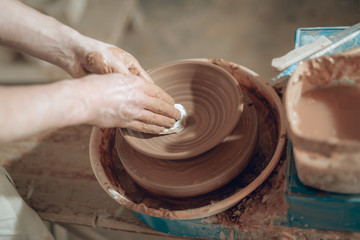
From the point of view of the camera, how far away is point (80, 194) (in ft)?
5.96

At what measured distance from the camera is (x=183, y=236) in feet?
Answer: 5.04

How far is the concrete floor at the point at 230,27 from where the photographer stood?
3219mm

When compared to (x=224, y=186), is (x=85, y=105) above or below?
above

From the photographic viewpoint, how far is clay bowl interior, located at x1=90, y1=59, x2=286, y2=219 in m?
1.32

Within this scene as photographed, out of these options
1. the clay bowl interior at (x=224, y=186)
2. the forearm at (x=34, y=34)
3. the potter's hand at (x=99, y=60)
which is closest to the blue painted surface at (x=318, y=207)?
the clay bowl interior at (x=224, y=186)

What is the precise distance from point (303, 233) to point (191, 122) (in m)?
0.67

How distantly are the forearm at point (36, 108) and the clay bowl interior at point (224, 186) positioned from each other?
47 centimetres

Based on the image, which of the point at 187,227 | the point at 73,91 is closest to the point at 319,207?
the point at 187,227

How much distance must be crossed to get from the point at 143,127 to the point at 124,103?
0.18m

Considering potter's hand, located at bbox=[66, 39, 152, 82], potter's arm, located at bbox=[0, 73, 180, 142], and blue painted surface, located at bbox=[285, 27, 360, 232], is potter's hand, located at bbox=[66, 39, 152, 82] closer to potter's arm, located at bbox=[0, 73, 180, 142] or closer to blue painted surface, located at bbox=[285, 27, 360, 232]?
potter's arm, located at bbox=[0, 73, 180, 142]

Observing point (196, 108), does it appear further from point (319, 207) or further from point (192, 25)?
point (192, 25)

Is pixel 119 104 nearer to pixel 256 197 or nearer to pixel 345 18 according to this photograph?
pixel 256 197

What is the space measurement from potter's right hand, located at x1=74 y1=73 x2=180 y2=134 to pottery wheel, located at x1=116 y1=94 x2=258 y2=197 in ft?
0.60

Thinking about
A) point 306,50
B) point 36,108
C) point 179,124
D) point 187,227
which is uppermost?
point 306,50
